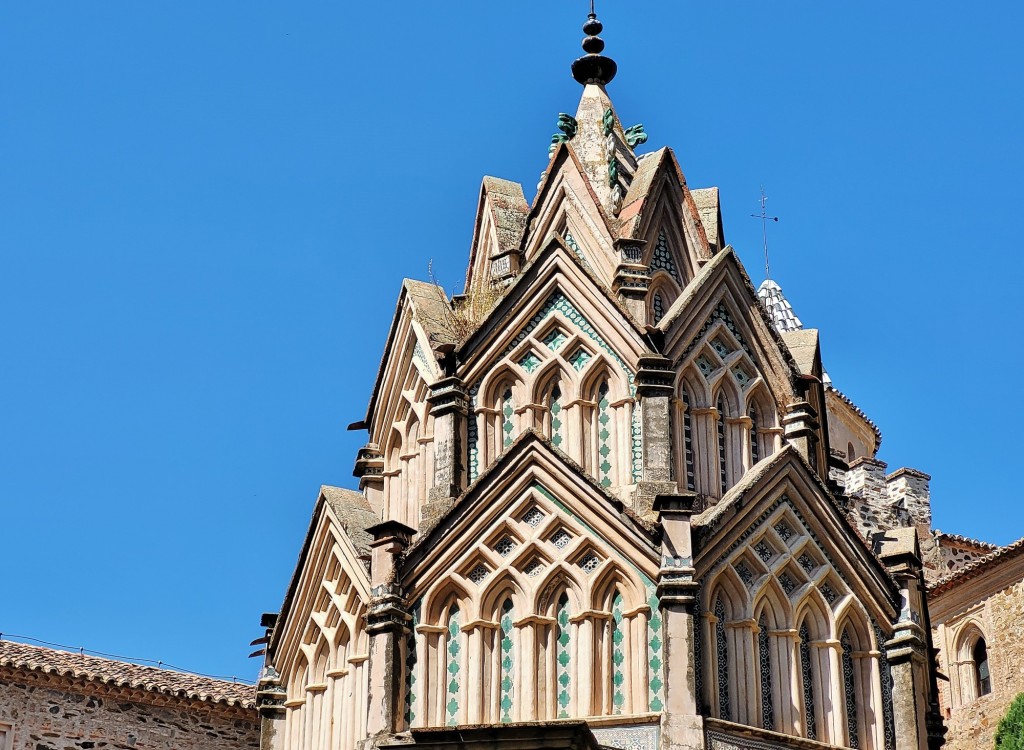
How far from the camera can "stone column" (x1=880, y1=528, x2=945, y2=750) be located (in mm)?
A: 22828

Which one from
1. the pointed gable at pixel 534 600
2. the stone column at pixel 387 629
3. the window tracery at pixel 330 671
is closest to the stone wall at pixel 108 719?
the window tracery at pixel 330 671

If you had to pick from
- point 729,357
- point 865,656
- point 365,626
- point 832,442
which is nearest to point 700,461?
point 729,357

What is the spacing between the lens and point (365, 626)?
2383 cm

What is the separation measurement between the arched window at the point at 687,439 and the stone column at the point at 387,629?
3.47m

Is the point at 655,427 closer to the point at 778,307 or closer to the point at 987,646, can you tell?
the point at 987,646

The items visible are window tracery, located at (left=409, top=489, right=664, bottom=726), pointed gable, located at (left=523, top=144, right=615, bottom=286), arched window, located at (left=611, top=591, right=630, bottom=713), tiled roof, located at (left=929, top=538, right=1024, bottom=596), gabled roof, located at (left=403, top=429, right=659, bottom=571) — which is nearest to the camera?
arched window, located at (left=611, top=591, right=630, bottom=713)

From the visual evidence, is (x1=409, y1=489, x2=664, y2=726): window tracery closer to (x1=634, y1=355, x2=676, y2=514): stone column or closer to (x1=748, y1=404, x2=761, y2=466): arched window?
(x1=634, y1=355, x2=676, y2=514): stone column

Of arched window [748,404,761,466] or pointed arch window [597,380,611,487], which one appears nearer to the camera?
pointed arch window [597,380,611,487]

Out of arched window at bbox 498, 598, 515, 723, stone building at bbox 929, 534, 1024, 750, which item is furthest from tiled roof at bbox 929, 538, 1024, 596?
arched window at bbox 498, 598, 515, 723

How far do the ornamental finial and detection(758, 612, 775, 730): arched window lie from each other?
9248 millimetres

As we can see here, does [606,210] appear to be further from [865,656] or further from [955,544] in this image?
[955,544]

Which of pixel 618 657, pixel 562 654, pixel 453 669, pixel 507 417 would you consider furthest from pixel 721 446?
pixel 453 669

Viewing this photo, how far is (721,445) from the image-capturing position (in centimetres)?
2430

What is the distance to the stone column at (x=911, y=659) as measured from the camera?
22828 mm
